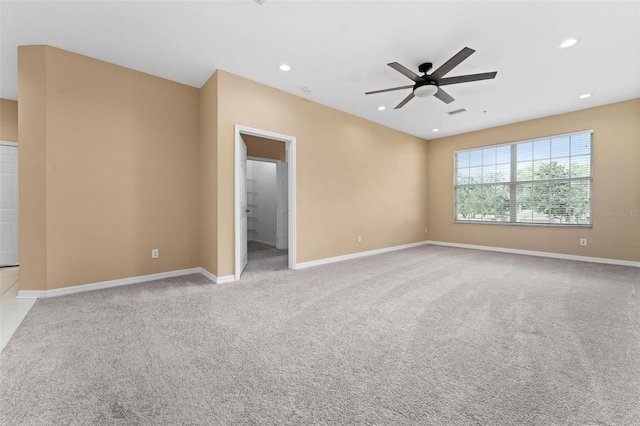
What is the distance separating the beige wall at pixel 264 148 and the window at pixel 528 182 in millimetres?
4576

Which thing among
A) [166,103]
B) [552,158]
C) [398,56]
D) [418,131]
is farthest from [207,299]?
[552,158]

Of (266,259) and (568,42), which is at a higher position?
(568,42)

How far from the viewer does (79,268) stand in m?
3.15

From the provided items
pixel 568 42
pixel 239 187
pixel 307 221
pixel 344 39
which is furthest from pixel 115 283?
pixel 568 42

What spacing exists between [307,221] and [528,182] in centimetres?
496

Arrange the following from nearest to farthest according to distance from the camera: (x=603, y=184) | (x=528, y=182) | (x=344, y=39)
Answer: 1. (x=344, y=39)
2. (x=603, y=184)
3. (x=528, y=182)

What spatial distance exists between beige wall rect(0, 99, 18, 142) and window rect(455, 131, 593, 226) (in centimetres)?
910

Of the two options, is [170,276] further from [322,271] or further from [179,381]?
[179,381]

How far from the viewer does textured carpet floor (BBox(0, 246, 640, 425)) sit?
131 cm

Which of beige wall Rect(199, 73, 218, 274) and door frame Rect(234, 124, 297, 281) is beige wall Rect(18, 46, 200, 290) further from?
door frame Rect(234, 124, 297, 281)

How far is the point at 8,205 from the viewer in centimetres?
441

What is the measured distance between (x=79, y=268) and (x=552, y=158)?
325 inches

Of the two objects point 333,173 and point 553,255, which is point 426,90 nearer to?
point 333,173

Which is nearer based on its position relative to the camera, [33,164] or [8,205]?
[33,164]
